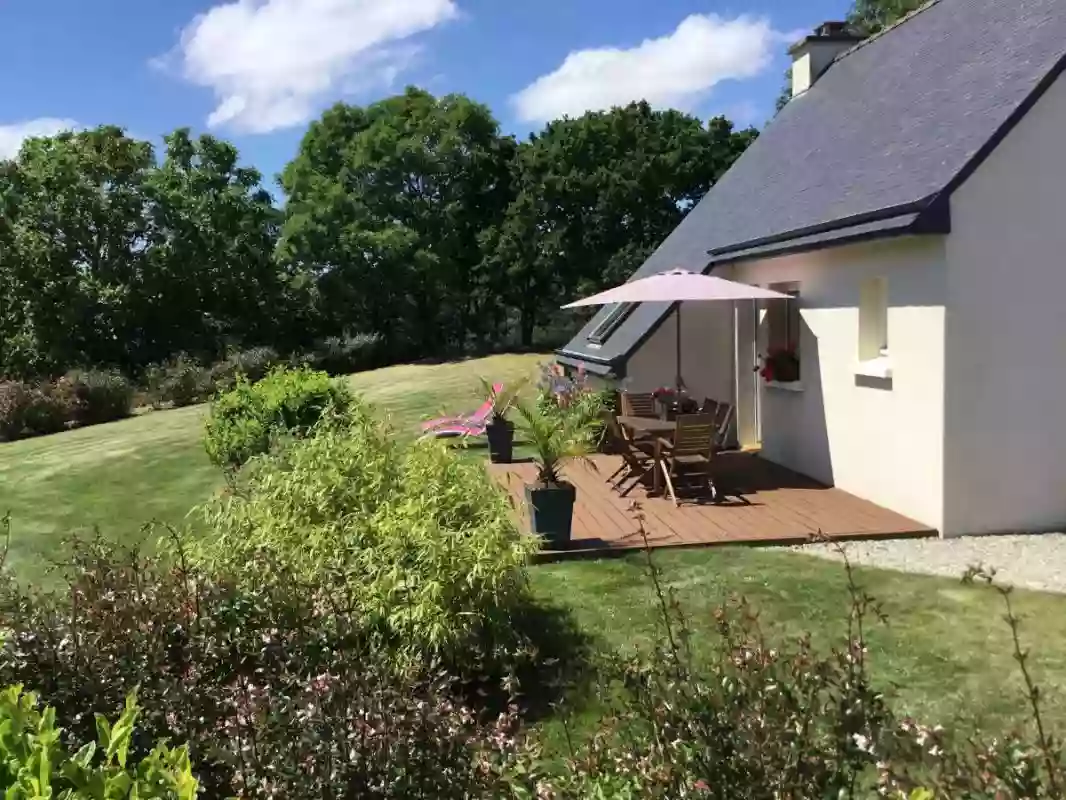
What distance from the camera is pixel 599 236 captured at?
43.4 metres

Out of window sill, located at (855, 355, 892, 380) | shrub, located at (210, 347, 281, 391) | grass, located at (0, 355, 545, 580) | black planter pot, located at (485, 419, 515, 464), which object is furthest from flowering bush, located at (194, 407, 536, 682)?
shrub, located at (210, 347, 281, 391)

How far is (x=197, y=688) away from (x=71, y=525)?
9430mm

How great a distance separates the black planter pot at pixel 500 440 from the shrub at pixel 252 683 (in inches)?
361

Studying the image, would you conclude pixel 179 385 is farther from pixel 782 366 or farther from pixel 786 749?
pixel 786 749

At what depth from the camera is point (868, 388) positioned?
35.2ft

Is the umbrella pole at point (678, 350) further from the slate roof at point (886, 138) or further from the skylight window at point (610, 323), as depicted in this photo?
the skylight window at point (610, 323)

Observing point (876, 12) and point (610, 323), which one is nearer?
point (610, 323)

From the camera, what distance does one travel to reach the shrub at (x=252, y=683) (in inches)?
132

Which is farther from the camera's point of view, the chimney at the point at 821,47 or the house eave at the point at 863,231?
the chimney at the point at 821,47

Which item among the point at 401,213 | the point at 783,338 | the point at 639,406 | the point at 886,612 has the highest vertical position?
the point at 401,213

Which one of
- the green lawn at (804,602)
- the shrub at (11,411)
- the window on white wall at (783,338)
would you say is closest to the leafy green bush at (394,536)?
the green lawn at (804,602)

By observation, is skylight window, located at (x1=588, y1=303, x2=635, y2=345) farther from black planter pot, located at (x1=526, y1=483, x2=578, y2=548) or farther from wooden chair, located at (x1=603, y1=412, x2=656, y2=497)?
black planter pot, located at (x1=526, y1=483, x2=578, y2=548)

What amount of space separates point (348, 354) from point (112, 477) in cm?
2376

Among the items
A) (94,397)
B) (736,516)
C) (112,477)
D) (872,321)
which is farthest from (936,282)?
(94,397)
